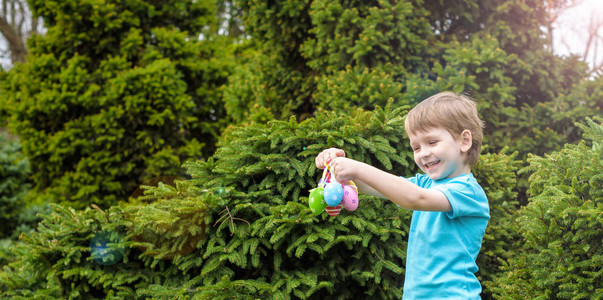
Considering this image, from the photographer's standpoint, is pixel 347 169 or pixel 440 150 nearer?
pixel 347 169

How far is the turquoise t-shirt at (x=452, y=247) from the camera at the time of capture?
169 cm

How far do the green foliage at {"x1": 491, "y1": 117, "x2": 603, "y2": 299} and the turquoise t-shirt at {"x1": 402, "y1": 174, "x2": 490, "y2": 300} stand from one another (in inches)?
35.0

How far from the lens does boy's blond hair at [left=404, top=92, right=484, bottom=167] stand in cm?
176

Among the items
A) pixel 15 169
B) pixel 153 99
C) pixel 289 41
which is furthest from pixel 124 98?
pixel 289 41

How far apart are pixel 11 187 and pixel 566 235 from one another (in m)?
6.94

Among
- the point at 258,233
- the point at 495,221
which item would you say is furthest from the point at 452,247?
the point at 495,221

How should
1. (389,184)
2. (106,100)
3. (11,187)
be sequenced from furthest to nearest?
(106,100) < (11,187) < (389,184)

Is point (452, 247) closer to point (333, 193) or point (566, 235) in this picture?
point (333, 193)

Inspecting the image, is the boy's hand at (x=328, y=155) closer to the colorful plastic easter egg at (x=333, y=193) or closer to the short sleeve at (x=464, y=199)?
the colorful plastic easter egg at (x=333, y=193)

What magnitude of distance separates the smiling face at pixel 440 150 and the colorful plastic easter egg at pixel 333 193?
0.36m

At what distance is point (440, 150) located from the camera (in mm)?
1748

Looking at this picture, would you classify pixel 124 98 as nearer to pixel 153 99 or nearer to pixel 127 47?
pixel 153 99

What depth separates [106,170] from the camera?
675 cm

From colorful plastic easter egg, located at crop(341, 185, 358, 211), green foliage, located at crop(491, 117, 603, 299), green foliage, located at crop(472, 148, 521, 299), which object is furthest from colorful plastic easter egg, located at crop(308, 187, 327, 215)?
green foliage, located at crop(472, 148, 521, 299)
